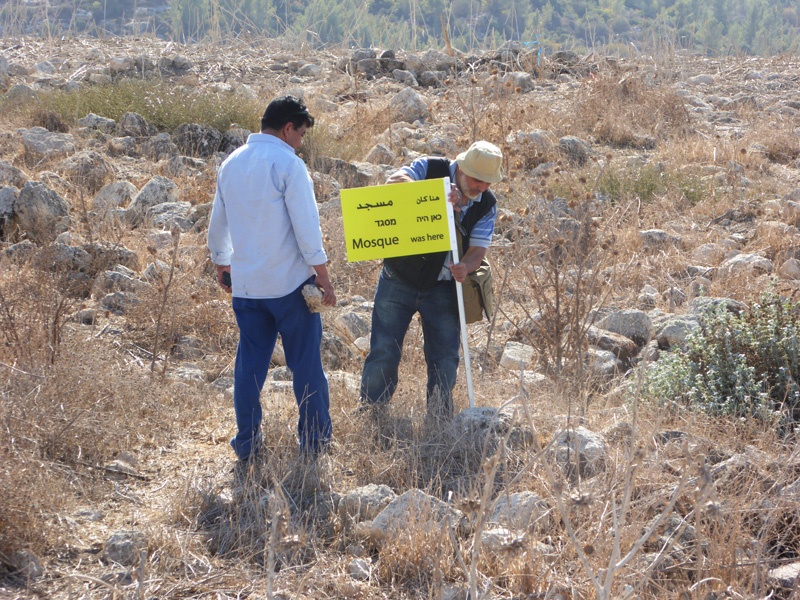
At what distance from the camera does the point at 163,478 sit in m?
4.16

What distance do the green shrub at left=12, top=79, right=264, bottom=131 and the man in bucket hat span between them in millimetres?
6078

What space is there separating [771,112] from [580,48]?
6040mm

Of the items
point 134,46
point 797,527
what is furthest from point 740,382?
point 134,46

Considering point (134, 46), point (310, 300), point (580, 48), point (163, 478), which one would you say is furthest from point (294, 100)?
point (580, 48)

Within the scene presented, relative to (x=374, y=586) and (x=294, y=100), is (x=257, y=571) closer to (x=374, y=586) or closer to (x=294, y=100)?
(x=374, y=586)

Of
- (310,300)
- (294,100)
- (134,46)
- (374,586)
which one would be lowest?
(374,586)

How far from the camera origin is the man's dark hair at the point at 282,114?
3.98m

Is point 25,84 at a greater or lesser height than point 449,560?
greater

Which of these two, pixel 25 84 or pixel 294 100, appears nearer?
pixel 294 100

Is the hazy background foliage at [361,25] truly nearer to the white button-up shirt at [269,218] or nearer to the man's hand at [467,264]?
the man's hand at [467,264]

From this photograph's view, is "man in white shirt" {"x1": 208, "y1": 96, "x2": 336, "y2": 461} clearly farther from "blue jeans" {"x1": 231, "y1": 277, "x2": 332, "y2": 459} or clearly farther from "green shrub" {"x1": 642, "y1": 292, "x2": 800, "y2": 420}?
"green shrub" {"x1": 642, "y1": 292, "x2": 800, "y2": 420}

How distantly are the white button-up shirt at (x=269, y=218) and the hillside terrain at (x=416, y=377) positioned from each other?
816mm

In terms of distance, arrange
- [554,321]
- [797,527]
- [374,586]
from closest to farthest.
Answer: [374,586] < [797,527] < [554,321]

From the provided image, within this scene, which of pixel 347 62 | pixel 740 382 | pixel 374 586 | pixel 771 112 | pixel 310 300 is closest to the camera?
pixel 374 586
